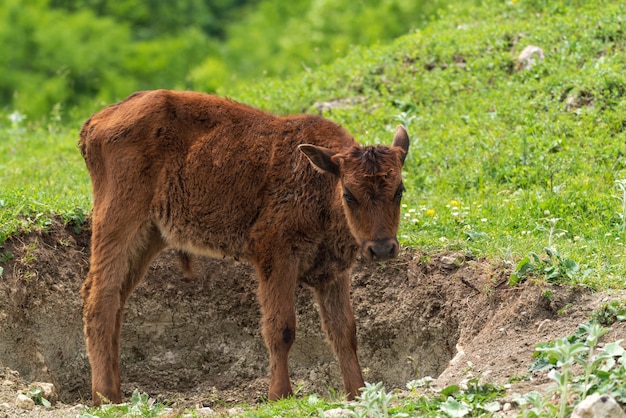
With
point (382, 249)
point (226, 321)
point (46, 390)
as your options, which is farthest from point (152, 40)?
point (382, 249)

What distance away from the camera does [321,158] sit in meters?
8.66

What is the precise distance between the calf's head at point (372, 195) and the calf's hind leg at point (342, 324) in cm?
78

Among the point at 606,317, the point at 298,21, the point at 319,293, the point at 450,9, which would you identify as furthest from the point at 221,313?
the point at 298,21

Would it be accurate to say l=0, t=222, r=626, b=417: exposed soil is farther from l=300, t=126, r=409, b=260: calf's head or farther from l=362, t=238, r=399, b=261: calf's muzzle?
l=300, t=126, r=409, b=260: calf's head

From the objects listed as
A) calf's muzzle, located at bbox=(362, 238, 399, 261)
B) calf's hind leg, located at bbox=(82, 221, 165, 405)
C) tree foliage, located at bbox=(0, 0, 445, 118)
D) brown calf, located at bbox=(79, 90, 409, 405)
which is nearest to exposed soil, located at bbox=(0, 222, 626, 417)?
calf's hind leg, located at bbox=(82, 221, 165, 405)

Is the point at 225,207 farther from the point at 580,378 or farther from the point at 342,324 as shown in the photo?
the point at 580,378

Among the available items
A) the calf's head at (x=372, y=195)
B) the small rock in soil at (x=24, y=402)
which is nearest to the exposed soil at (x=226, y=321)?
the small rock in soil at (x=24, y=402)

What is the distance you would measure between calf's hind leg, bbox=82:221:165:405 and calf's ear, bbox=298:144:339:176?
1.59m

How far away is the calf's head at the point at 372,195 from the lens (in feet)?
27.4

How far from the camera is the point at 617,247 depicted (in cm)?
953

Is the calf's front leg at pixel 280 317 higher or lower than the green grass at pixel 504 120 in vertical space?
lower

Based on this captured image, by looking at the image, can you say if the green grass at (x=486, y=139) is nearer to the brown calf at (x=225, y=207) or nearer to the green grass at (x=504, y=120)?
the green grass at (x=504, y=120)

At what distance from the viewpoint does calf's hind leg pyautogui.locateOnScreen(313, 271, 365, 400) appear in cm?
909

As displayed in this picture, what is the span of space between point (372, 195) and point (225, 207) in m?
1.41
